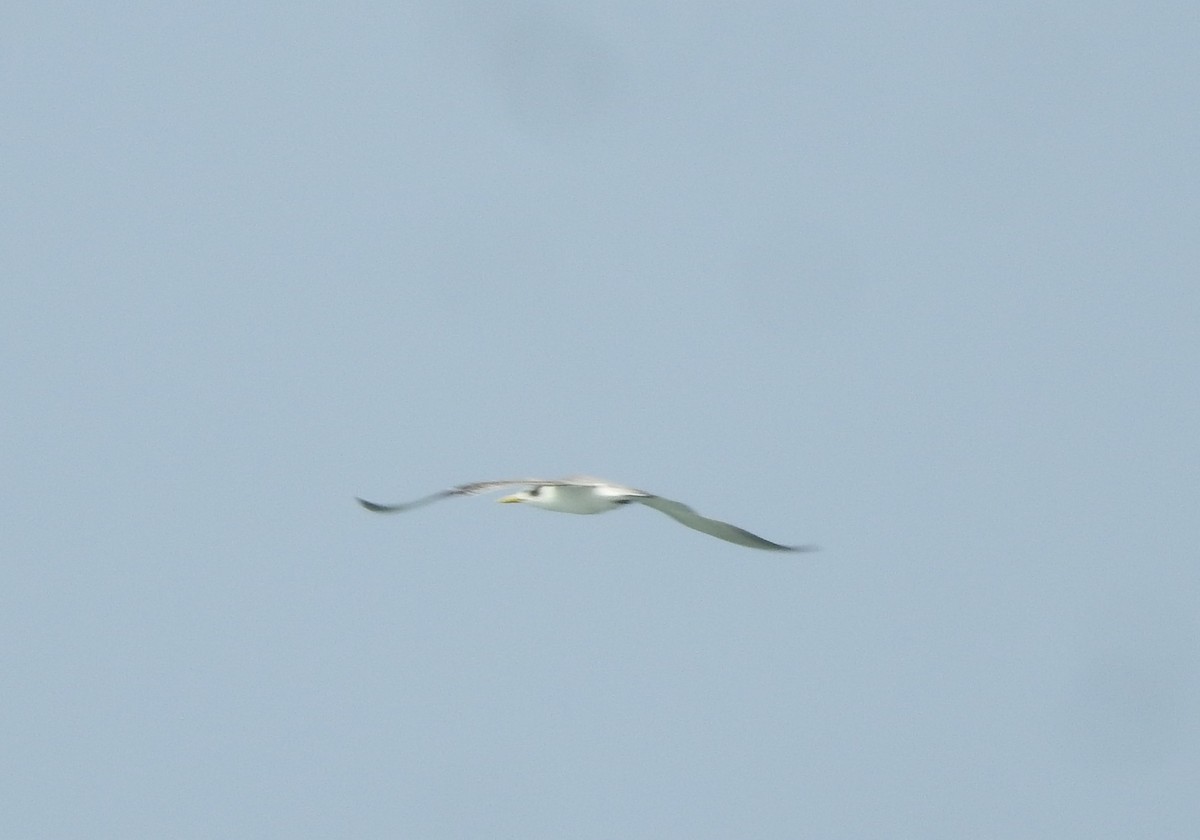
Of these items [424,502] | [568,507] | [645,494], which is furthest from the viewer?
[568,507]

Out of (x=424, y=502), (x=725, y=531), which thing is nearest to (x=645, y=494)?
(x=725, y=531)

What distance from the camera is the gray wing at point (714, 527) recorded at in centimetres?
2284

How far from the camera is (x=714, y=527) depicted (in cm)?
2381

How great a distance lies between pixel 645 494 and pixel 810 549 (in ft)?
6.91

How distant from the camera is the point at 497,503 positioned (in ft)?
87.9

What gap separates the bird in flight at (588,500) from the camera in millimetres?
22625

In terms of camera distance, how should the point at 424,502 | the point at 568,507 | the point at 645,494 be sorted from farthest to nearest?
1. the point at 568,507
2. the point at 645,494
3. the point at 424,502

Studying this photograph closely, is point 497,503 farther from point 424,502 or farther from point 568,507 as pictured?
point 424,502

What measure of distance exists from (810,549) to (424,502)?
474cm

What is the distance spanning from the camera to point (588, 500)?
1011 inches

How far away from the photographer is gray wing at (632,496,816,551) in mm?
22844

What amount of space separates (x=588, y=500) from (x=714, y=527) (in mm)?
2483

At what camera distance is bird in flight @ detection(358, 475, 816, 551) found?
74.2 ft

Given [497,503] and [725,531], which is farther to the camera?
[497,503]
